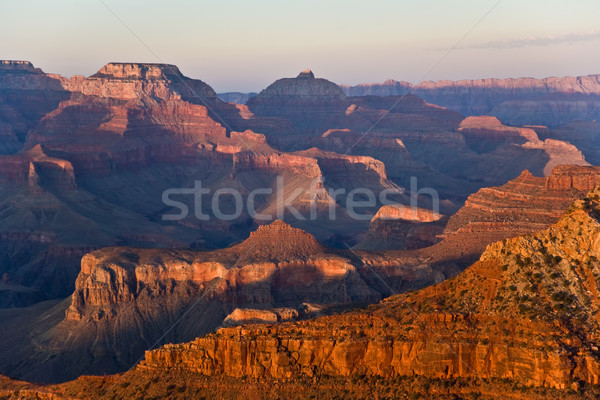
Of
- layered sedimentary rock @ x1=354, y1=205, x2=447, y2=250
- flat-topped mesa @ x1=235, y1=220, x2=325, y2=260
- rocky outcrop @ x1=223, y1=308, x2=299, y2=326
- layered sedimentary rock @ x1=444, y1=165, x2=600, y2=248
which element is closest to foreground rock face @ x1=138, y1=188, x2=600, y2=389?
rocky outcrop @ x1=223, y1=308, x2=299, y2=326

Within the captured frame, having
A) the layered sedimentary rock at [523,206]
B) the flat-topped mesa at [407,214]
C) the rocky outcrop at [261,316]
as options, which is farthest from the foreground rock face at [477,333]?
the flat-topped mesa at [407,214]

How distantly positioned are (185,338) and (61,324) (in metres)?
15.5

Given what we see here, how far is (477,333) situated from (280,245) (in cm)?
6008

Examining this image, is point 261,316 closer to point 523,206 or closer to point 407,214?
point 523,206

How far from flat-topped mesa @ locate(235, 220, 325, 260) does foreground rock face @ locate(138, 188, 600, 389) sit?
5263 centimetres

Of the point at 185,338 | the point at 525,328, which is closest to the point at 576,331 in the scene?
the point at 525,328

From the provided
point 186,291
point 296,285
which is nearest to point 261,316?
point 296,285

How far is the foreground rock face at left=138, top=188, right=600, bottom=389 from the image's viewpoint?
30984 millimetres

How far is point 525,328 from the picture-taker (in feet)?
104

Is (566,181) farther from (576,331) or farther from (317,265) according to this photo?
(576,331)

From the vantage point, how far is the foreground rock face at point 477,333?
31.0 meters

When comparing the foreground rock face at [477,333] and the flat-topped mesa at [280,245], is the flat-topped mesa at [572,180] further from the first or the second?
the foreground rock face at [477,333]

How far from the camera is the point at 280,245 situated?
301 ft

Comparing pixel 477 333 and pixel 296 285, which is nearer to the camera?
pixel 477 333
